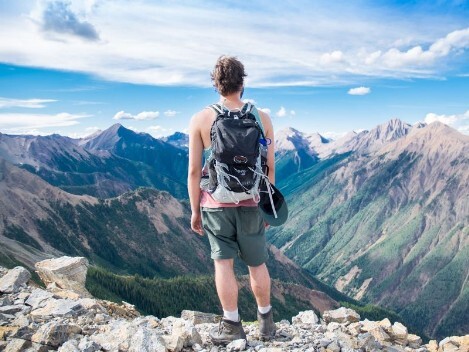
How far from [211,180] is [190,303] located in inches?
3928

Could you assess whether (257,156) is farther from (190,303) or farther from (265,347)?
(190,303)

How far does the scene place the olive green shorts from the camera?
9.16m

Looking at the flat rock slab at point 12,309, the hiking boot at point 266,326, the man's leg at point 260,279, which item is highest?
the man's leg at point 260,279

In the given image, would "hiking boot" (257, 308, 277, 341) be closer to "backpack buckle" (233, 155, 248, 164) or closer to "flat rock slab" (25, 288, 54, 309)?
"backpack buckle" (233, 155, 248, 164)

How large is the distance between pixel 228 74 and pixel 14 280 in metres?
10.3

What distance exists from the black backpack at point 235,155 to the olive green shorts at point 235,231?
0.38 metres

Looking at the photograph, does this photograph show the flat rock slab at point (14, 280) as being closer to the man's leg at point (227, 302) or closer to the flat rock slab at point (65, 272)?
the flat rock slab at point (65, 272)

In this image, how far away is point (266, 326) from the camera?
1015 centimetres

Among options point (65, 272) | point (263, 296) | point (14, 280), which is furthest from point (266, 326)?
point (65, 272)

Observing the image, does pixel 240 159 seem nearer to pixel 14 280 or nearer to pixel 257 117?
pixel 257 117

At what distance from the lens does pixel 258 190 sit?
9031 mm

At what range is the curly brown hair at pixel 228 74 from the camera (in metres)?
8.84

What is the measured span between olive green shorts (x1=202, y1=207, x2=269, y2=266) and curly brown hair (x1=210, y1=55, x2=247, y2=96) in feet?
8.43

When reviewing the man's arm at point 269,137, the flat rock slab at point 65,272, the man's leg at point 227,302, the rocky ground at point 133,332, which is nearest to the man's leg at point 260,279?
the man's leg at point 227,302
